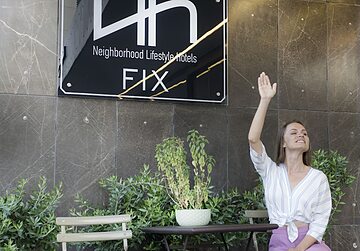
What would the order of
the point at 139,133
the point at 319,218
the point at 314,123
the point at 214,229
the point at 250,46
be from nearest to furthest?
the point at 214,229, the point at 319,218, the point at 139,133, the point at 250,46, the point at 314,123

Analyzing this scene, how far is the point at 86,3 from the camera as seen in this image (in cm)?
475

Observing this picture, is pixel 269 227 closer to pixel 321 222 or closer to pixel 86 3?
pixel 321 222

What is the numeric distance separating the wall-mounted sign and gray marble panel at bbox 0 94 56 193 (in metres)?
0.22

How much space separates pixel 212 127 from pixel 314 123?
91cm

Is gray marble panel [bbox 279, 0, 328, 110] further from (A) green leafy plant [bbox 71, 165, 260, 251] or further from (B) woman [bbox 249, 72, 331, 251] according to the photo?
(A) green leafy plant [bbox 71, 165, 260, 251]

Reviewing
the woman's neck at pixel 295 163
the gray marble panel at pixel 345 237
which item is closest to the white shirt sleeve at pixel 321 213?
the woman's neck at pixel 295 163

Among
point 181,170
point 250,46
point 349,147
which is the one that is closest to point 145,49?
point 250,46

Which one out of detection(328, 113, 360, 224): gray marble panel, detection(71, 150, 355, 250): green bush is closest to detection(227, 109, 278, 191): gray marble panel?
detection(71, 150, 355, 250): green bush

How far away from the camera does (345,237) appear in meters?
5.33

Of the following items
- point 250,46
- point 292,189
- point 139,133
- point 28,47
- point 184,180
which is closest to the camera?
point 292,189

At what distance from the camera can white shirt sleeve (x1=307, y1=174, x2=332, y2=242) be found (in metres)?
3.92

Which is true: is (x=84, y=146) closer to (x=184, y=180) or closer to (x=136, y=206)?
(x=136, y=206)

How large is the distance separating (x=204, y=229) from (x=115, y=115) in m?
1.36

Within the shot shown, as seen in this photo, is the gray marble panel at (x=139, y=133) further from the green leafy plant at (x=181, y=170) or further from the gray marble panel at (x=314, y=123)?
the gray marble panel at (x=314, y=123)
